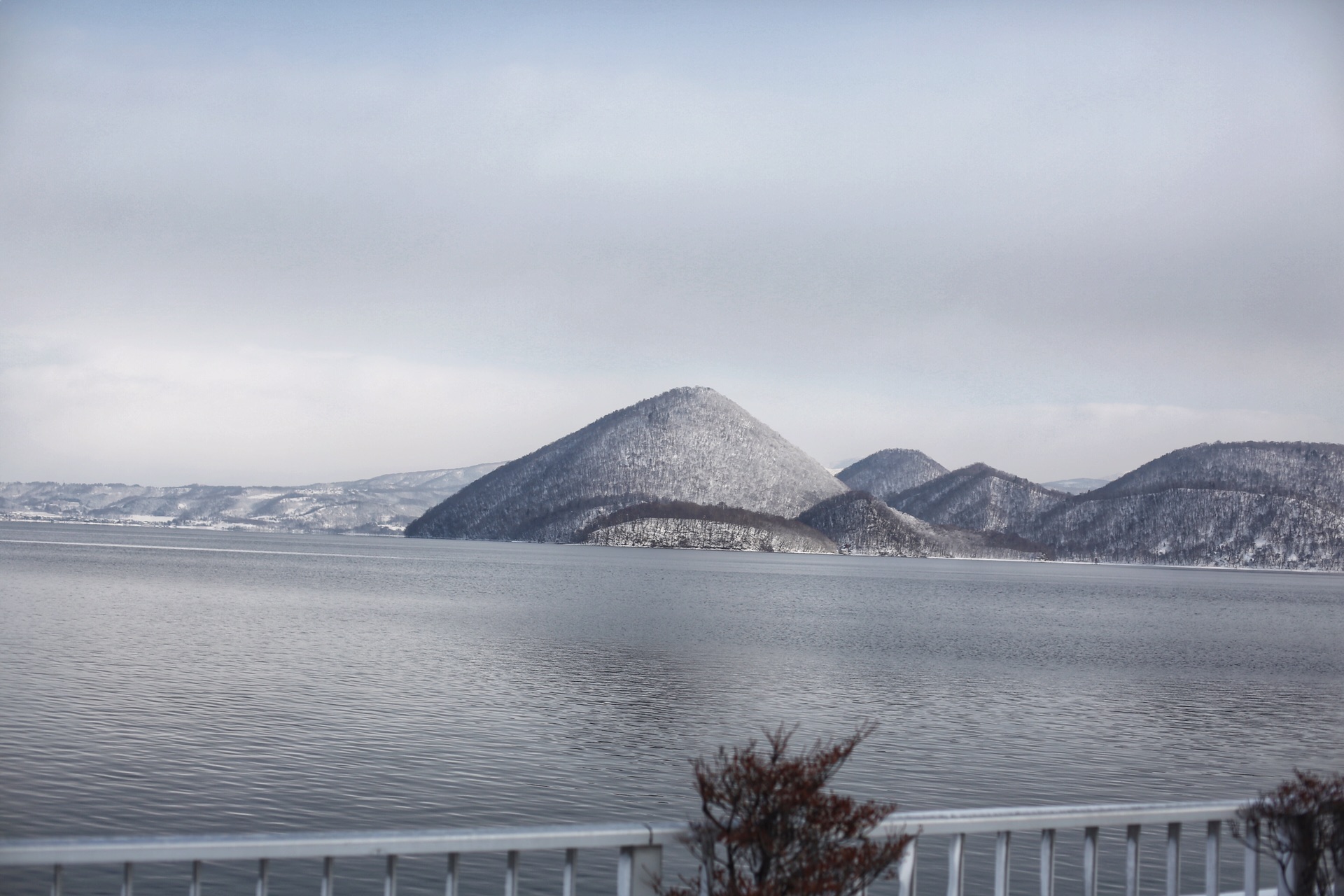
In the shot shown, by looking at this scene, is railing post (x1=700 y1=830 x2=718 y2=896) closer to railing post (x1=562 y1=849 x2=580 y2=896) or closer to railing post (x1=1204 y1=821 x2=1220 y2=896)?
railing post (x1=562 y1=849 x2=580 y2=896)

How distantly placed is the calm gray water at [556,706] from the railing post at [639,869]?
10.7m

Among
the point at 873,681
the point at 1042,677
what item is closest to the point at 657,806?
the point at 873,681

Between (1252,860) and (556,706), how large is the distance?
1052 inches

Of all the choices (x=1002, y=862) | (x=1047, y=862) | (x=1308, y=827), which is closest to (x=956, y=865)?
(x=1002, y=862)

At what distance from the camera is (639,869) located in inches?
219

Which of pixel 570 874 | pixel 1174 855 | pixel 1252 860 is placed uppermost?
pixel 570 874

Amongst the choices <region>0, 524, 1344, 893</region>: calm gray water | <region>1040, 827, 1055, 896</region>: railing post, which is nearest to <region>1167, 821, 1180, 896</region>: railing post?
<region>1040, 827, 1055, 896</region>: railing post

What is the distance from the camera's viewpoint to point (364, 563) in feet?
520

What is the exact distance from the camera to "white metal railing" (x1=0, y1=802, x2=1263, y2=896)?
462 centimetres

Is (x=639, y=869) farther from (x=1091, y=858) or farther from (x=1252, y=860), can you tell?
(x=1252, y=860)

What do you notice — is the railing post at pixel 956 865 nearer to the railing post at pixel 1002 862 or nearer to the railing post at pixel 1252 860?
the railing post at pixel 1002 862

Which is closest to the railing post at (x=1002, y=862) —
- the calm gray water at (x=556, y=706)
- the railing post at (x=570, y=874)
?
the railing post at (x=570, y=874)

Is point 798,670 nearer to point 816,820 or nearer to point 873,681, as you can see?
point 873,681

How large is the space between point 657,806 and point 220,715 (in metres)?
13.1
